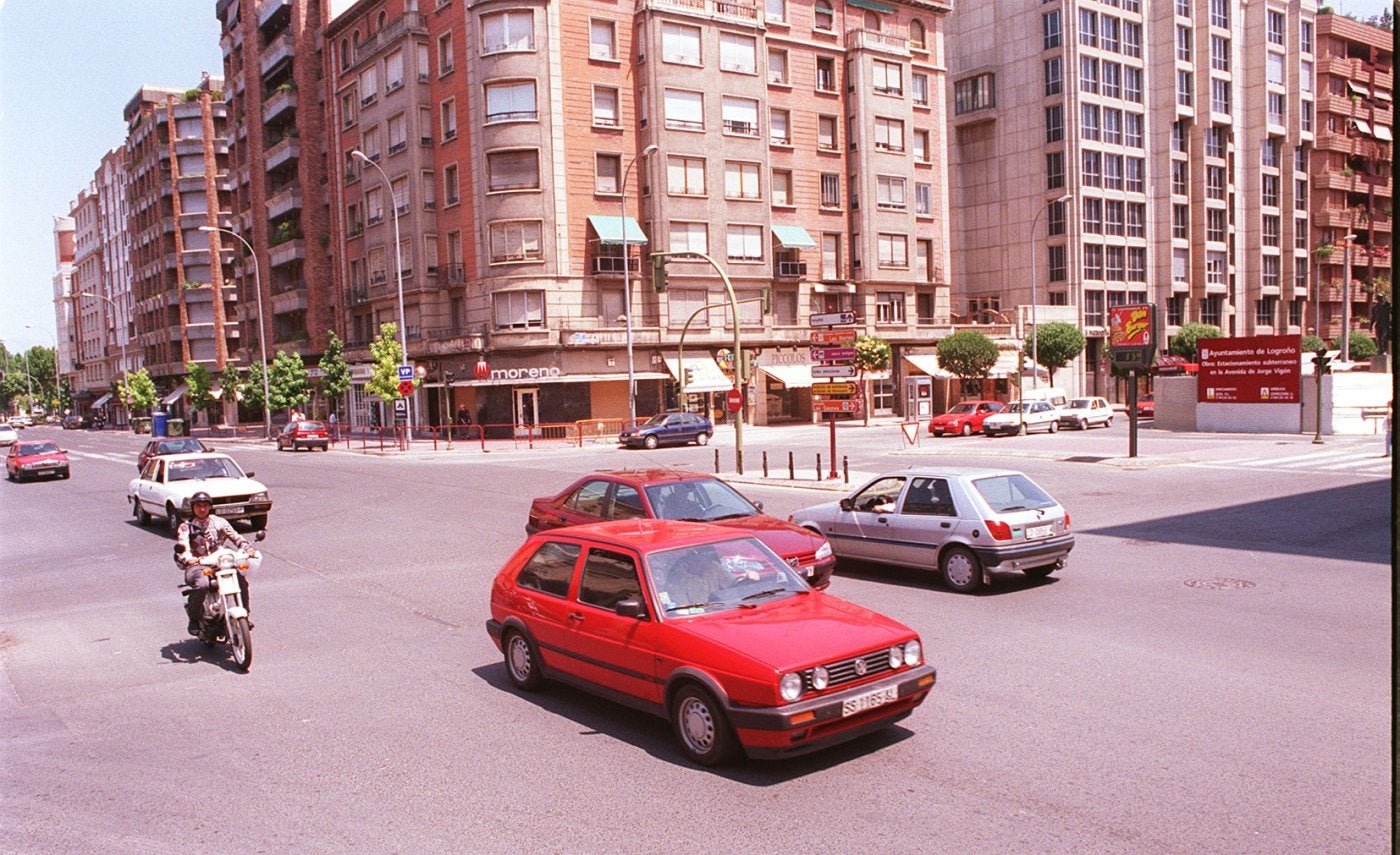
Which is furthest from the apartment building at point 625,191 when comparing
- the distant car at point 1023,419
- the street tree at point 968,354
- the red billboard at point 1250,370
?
the red billboard at point 1250,370

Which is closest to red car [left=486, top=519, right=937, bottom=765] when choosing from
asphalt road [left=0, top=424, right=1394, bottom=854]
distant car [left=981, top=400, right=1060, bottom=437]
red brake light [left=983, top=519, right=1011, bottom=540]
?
asphalt road [left=0, top=424, right=1394, bottom=854]

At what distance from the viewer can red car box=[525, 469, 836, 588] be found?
37.7 feet

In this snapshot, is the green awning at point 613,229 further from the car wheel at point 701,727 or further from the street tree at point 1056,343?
the car wheel at point 701,727

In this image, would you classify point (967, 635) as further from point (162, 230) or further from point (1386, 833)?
point (162, 230)

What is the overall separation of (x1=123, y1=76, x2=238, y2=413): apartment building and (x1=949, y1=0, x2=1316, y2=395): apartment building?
62.4 m

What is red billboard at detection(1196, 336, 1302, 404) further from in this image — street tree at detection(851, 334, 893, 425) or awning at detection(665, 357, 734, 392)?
awning at detection(665, 357, 734, 392)

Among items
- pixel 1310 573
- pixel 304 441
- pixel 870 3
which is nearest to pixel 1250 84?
pixel 870 3

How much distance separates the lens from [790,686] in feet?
20.4

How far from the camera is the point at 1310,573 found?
12641 mm

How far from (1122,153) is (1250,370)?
39344 mm

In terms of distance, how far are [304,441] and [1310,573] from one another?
44.2 metres

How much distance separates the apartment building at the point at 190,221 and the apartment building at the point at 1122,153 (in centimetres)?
6237

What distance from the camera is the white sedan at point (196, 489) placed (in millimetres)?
18750

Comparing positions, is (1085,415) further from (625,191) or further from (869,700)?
(869,700)
